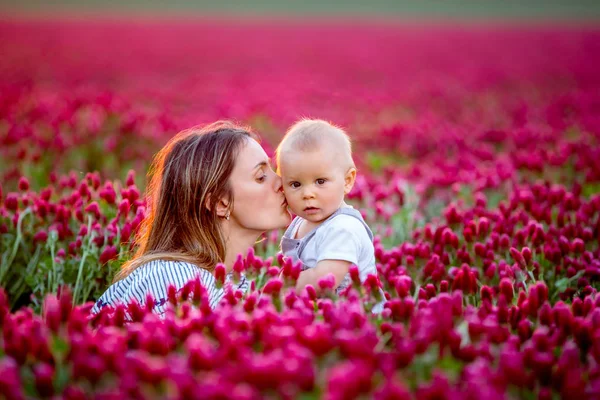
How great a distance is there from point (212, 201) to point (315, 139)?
2.06 ft

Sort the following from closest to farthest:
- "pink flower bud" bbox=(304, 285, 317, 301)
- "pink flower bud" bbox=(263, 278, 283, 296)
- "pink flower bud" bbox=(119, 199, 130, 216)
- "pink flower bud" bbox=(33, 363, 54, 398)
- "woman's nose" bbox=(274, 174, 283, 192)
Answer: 1. "pink flower bud" bbox=(33, 363, 54, 398)
2. "pink flower bud" bbox=(263, 278, 283, 296)
3. "pink flower bud" bbox=(304, 285, 317, 301)
4. "woman's nose" bbox=(274, 174, 283, 192)
5. "pink flower bud" bbox=(119, 199, 130, 216)

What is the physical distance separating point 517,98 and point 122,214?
483 inches

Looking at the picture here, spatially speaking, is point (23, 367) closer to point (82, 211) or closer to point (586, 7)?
point (82, 211)

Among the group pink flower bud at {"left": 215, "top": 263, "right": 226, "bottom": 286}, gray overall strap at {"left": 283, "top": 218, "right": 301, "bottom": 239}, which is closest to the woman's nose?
gray overall strap at {"left": 283, "top": 218, "right": 301, "bottom": 239}

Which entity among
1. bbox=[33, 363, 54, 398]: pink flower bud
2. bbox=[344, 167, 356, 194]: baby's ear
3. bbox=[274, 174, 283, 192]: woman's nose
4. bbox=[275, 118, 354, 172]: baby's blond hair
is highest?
bbox=[275, 118, 354, 172]: baby's blond hair

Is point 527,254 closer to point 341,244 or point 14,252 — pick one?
point 341,244

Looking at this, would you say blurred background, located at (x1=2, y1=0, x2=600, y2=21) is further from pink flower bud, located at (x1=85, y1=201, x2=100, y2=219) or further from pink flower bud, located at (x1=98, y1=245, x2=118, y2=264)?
pink flower bud, located at (x1=98, y1=245, x2=118, y2=264)

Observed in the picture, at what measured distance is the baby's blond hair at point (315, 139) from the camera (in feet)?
12.0

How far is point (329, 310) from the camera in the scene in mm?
2631

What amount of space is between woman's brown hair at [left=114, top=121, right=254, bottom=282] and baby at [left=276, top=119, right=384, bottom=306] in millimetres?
322

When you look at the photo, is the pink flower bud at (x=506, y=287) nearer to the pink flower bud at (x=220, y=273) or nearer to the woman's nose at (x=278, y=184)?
the pink flower bud at (x=220, y=273)

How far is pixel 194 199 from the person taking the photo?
12.7ft

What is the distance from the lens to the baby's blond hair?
3.65m

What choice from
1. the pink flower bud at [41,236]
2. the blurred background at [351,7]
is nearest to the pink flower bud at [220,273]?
the pink flower bud at [41,236]
